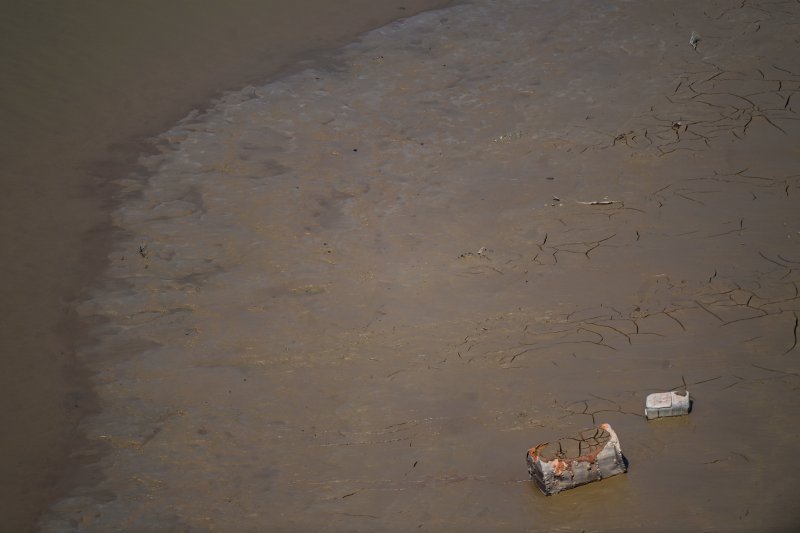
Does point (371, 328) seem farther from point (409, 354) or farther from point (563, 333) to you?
point (563, 333)

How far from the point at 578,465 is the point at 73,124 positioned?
5.02 m

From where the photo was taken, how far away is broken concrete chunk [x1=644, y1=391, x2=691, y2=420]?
13.0 feet

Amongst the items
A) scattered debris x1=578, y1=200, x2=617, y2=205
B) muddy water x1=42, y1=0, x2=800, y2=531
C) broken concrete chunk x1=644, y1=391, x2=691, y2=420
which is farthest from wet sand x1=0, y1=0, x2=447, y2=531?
scattered debris x1=578, y1=200, x2=617, y2=205

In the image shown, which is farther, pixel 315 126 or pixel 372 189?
pixel 315 126

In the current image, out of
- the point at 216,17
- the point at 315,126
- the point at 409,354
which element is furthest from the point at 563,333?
the point at 216,17

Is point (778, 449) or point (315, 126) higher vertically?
point (315, 126)

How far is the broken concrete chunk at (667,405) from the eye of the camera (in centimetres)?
395

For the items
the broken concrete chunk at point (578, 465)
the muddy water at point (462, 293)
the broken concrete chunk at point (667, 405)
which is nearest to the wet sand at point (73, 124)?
the muddy water at point (462, 293)

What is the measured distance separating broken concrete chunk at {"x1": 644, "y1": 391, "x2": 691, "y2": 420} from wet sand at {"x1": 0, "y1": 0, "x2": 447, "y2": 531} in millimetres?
2696

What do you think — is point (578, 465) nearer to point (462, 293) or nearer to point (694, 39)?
point (462, 293)

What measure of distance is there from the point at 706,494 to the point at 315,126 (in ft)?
13.4

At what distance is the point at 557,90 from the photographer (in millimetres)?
6789

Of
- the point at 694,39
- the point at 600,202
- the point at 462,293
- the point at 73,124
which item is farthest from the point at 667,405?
the point at 73,124

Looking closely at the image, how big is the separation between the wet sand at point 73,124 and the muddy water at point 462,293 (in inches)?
7.5
